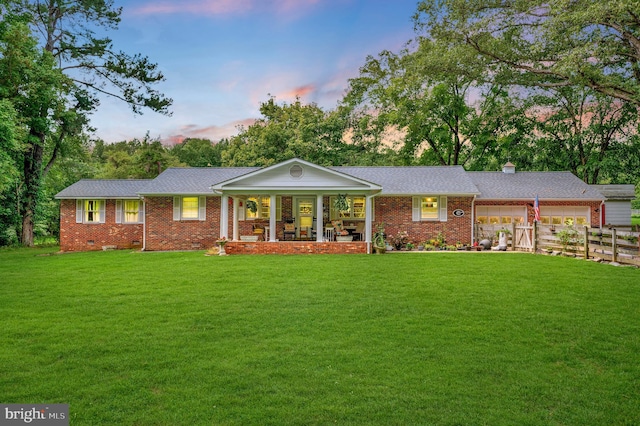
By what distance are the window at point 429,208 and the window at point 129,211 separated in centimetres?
1466

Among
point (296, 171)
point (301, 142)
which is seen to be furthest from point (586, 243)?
point (301, 142)

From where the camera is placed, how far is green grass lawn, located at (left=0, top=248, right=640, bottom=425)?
4035mm

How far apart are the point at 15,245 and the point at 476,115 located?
107ft

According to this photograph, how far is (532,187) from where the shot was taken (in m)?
22.0

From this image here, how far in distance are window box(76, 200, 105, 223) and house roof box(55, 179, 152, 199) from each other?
1.58ft

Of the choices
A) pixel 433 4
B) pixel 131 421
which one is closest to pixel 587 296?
pixel 131 421

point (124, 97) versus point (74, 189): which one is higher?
point (124, 97)

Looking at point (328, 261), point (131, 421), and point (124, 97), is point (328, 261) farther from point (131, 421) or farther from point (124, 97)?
point (124, 97)

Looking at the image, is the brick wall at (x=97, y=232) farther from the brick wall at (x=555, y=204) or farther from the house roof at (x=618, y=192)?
the house roof at (x=618, y=192)

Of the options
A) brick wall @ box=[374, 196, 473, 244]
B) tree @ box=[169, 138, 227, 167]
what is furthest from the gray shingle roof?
tree @ box=[169, 138, 227, 167]

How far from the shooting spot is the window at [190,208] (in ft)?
68.9

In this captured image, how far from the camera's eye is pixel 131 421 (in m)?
3.78

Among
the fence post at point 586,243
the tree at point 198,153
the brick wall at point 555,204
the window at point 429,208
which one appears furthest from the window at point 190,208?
the tree at point 198,153

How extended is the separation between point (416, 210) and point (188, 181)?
1223 cm
